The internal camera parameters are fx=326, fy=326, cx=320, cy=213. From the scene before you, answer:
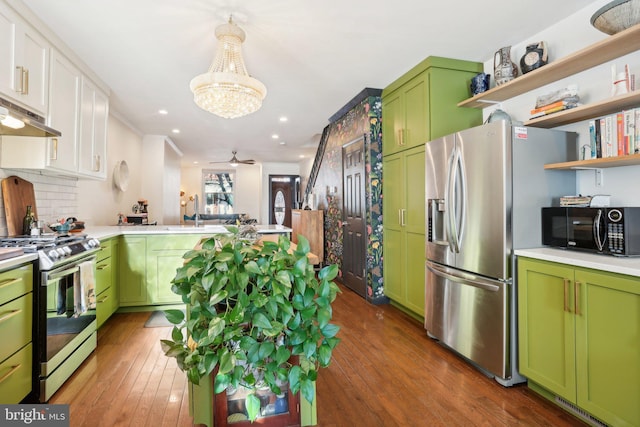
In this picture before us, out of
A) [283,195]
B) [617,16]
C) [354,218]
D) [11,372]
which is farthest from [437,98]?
[283,195]

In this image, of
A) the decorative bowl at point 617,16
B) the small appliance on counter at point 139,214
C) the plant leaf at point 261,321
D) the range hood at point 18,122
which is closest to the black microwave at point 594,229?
the decorative bowl at point 617,16

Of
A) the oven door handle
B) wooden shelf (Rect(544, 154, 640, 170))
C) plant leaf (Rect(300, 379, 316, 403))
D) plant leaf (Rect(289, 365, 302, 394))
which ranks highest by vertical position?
wooden shelf (Rect(544, 154, 640, 170))

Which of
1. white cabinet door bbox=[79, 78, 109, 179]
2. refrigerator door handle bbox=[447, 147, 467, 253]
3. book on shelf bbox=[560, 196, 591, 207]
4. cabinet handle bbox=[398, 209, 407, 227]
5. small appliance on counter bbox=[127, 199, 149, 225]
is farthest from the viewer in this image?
small appliance on counter bbox=[127, 199, 149, 225]

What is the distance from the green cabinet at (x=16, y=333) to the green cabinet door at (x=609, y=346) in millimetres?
2993

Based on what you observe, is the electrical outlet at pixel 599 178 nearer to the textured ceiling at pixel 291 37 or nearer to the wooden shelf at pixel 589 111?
the wooden shelf at pixel 589 111

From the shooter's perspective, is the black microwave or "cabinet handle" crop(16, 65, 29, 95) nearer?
the black microwave

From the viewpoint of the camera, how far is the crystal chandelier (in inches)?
90.4

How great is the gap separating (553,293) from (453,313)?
786mm

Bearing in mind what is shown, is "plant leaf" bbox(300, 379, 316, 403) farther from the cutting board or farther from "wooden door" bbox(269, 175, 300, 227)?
"wooden door" bbox(269, 175, 300, 227)

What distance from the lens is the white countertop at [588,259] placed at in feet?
5.03

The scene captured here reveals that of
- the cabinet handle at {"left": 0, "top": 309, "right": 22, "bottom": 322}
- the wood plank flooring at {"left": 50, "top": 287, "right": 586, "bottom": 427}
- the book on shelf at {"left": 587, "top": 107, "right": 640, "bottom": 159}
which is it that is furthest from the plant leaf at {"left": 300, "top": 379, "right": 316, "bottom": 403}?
the book on shelf at {"left": 587, "top": 107, "right": 640, "bottom": 159}

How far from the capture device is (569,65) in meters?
2.22

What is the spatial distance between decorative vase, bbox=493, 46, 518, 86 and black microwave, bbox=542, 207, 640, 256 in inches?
46.0

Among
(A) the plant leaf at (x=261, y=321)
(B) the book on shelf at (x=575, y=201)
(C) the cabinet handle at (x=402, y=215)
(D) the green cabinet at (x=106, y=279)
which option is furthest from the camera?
(C) the cabinet handle at (x=402, y=215)
